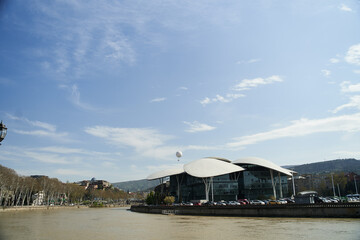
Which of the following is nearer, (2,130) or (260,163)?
(2,130)

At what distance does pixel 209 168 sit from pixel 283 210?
1747 inches

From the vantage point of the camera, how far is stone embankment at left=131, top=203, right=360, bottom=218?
33.2 metres

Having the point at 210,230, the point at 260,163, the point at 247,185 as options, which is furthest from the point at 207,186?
the point at 210,230

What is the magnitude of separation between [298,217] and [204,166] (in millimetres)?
48470

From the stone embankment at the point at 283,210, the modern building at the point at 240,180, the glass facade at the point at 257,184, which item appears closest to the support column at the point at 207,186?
the modern building at the point at 240,180

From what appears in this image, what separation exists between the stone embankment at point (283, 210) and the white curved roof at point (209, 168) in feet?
80.0

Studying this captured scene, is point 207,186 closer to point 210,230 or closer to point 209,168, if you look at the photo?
point 209,168

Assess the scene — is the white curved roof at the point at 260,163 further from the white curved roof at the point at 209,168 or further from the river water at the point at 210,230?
the river water at the point at 210,230

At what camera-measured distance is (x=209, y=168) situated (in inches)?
3275

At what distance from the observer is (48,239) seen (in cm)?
2328

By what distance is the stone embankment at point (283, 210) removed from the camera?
3325 centimetres

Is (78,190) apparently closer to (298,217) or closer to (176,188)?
(176,188)

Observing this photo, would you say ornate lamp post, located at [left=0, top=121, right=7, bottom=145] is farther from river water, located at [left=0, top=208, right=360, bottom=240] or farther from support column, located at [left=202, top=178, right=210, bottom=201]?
support column, located at [left=202, top=178, right=210, bottom=201]

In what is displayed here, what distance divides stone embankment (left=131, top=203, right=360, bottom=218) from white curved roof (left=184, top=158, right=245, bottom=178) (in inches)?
960
